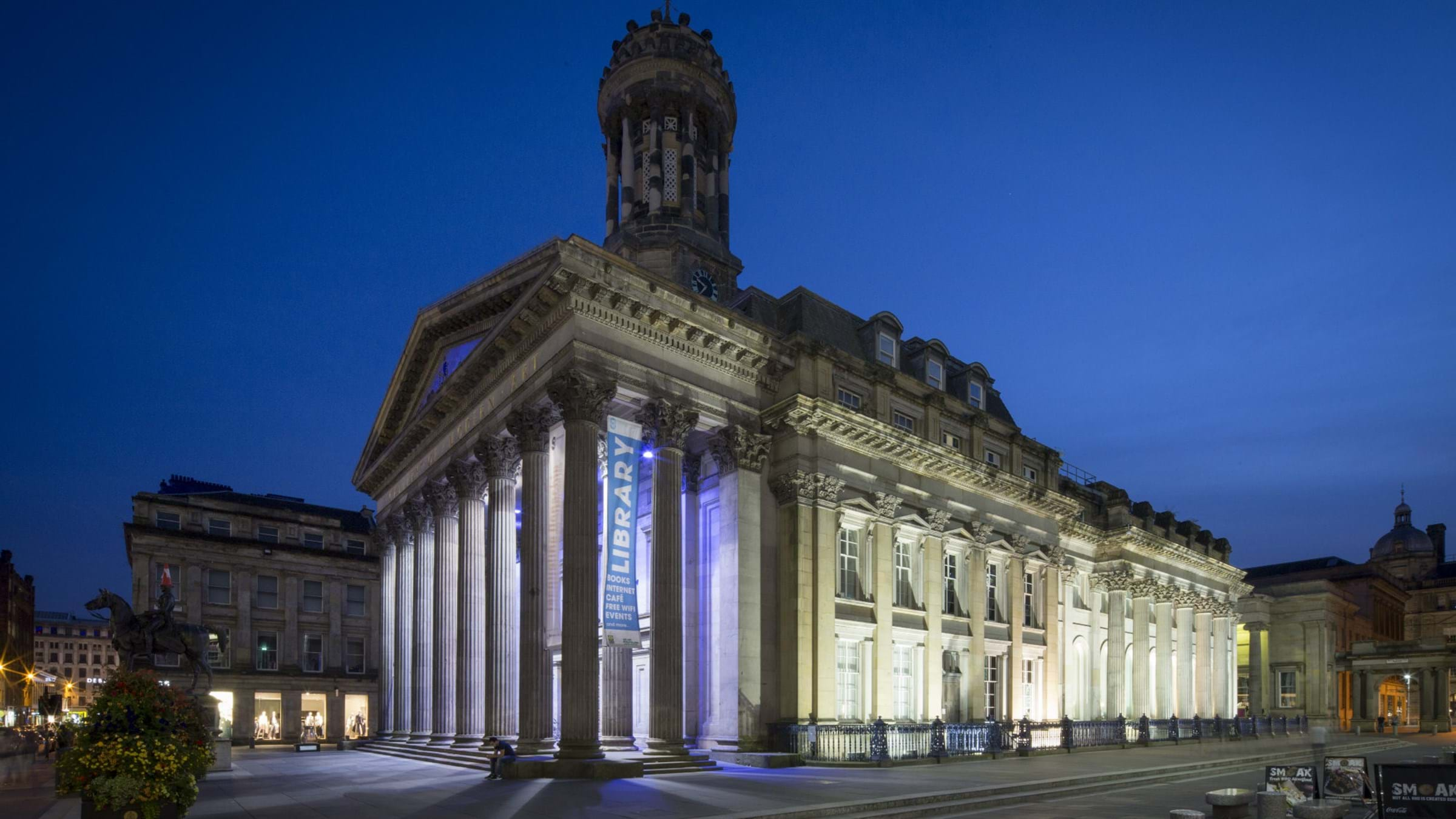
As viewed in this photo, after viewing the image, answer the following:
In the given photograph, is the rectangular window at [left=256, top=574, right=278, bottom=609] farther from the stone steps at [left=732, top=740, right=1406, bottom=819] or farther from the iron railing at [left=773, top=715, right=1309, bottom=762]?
the stone steps at [left=732, top=740, right=1406, bottom=819]

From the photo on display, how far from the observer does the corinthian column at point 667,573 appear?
2669 cm

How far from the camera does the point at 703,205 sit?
42.3 meters

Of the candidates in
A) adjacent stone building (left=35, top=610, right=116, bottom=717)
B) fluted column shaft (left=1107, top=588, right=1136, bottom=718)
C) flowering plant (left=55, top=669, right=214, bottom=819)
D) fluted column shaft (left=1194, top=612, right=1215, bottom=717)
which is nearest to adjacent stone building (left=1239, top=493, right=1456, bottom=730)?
fluted column shaft (left=1194, top=612, right=1215, bottom=717)

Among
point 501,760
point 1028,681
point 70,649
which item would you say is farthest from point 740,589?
point 70,649

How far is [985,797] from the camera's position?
21.9 meters

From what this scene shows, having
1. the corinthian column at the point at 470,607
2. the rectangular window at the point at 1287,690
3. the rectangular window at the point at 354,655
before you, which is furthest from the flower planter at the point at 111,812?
the rectangular window at the point at 1287,690

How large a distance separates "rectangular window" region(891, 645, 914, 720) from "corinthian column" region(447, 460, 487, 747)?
13964mm

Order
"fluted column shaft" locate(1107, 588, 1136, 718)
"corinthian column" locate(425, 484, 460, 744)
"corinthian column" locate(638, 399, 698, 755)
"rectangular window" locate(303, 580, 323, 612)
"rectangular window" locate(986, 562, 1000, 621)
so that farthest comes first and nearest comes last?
"rectangular window" locate(303, 580, 323, 612) < "fluted column shaft" locate(1107, 588, 1136, 718) < "rectangular window" locate(986, 562, 1000, 621) < "corinthian column" locate(425, 484, 460, 744) < "corinthian column" locate(638, 399, 698, 755)

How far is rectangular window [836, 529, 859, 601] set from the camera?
109ft

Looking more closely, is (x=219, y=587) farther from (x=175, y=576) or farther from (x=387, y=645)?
(x=387, y=645)

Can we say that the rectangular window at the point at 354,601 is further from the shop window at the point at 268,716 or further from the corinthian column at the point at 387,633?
the corinthian column at the point at 387,633

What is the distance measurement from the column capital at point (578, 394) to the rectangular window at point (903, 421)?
13953mm

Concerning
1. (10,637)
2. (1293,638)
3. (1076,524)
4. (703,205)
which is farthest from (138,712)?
(10,637)

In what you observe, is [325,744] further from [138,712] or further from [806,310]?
[138,712]
